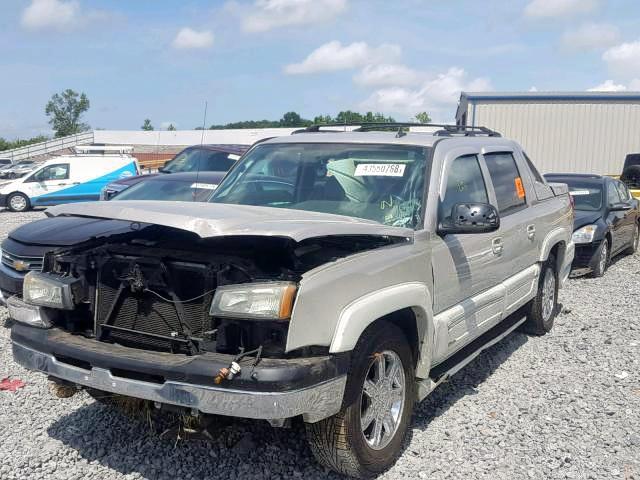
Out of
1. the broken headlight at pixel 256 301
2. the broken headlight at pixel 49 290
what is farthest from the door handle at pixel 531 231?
the broken headlight at pixel 49 290

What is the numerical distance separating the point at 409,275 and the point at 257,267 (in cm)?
100

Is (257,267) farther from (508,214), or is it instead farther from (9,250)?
(9,250)

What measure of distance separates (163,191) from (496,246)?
18.9ft

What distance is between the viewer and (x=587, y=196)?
36.3 ft

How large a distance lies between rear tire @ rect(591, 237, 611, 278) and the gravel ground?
4.43m

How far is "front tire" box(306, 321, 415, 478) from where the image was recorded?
338cm

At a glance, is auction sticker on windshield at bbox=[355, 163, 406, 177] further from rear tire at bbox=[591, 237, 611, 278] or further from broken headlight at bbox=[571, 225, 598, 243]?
rear tire at bbox=[591, 237, 611, 278]

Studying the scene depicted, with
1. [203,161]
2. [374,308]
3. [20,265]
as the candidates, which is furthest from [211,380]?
[203,161]

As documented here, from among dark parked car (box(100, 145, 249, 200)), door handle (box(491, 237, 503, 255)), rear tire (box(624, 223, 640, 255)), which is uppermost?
dark parked car (box(100, 145, 249, 200))

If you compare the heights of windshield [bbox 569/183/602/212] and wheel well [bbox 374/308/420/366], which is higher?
windshield [bbox 569/183/602/212]

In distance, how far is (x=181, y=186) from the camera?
9539 mm

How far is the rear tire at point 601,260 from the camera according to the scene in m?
10.0

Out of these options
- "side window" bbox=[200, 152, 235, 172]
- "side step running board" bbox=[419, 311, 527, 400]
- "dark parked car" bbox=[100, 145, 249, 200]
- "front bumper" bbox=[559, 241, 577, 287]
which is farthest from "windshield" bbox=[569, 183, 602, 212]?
"side window" bbox=[200, 152, 235, 172]

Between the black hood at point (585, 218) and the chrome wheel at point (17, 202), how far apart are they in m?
18.5
